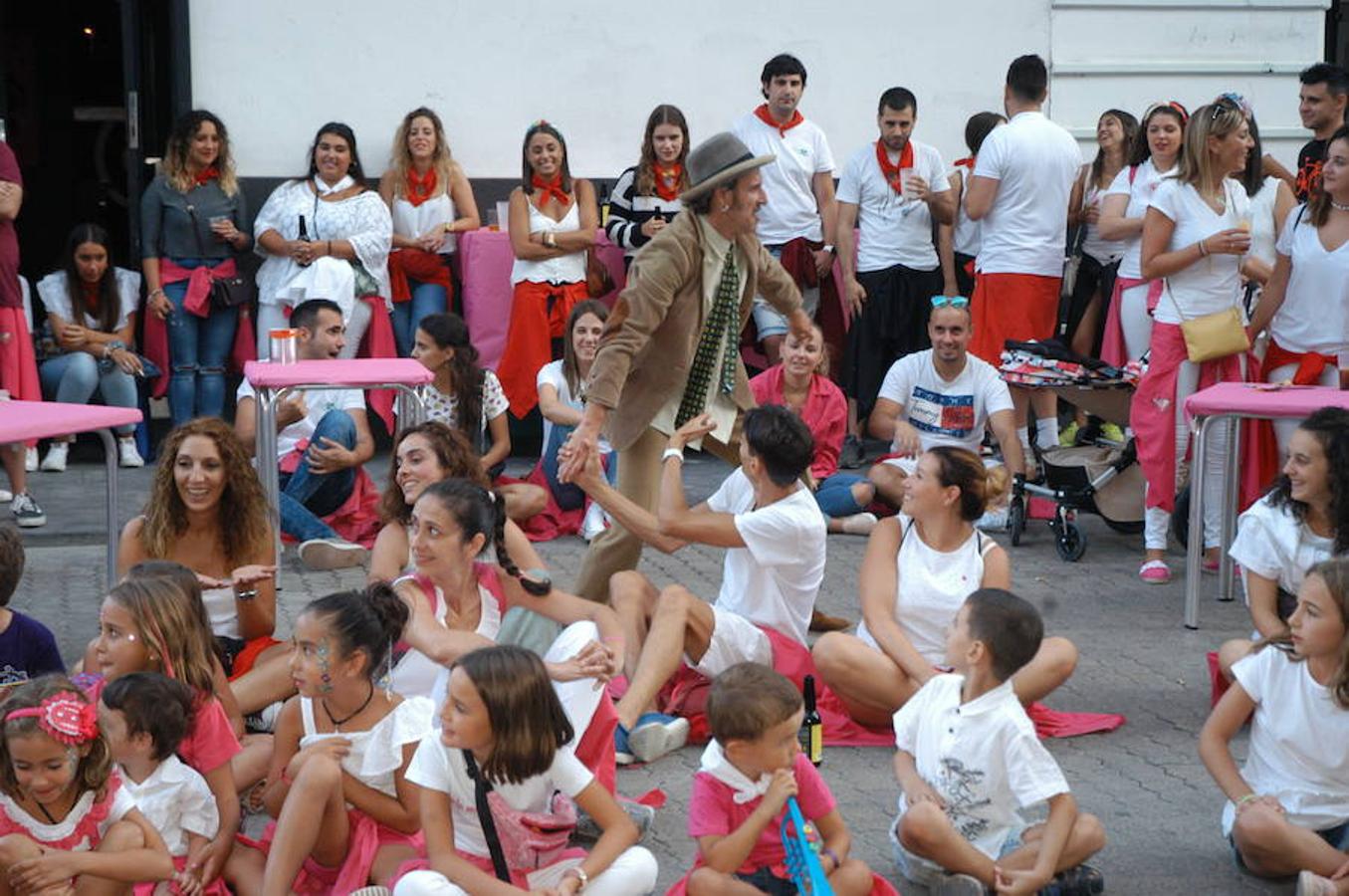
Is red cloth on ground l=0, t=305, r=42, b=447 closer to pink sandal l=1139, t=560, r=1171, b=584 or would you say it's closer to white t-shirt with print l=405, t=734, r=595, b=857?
pink sandal l=1139, t=560, r=1171, b=584

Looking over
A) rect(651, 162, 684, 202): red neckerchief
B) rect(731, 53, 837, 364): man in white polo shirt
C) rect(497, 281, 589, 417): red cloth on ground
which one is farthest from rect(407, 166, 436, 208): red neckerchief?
rect(731, 53, 837, 364): man in white polo shirt

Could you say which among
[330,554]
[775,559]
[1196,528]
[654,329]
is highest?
[654,329]

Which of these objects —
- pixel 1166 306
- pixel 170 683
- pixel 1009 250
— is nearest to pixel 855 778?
pixel 170 683

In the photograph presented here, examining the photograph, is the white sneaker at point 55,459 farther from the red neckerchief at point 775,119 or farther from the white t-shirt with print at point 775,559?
the white t-shirt with print at point 775,559

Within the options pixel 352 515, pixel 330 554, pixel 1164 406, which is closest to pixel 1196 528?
pixel 1164 406

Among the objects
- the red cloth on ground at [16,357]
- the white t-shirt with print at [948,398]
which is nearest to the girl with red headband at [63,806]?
the white t-shirt with print at [948,398]

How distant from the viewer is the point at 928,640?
523cm

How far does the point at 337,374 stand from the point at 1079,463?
3.03m

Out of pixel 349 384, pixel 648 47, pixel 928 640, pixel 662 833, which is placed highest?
pixel 648 47

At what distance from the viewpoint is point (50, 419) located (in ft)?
19.1

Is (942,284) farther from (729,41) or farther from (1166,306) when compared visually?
(1166,306)

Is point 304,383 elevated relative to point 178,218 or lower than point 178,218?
lower

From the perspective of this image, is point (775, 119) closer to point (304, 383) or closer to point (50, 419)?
point (304, 383)

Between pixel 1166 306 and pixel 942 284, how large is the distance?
101 inches
